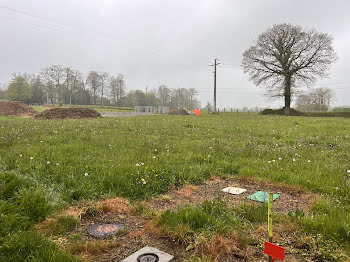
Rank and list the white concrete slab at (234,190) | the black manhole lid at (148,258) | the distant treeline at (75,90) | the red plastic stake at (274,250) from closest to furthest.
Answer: the red plastic stake at (274,250), the black manhole lid at (148,258), the white concrete slab at (234,190), the distant treeline at (75,90)

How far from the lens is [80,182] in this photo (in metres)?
4.61

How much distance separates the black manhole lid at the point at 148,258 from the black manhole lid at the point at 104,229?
69 cm

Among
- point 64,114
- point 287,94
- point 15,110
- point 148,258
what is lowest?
point 148,258

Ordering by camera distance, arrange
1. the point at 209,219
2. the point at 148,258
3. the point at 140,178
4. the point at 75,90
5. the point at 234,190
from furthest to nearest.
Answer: the point at 75,90
the point at 140,178
the point at 234,190
the point at 209,219
the point at 148,258

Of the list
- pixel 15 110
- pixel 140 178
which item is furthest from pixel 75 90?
pixel 140 178

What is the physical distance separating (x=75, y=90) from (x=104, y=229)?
10224 cm

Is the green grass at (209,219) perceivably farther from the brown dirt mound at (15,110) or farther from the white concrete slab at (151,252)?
the brown dirt mound at (15,110)

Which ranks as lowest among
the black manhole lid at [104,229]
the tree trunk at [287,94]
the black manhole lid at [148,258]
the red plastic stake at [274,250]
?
the black manhole lid at [148,258]

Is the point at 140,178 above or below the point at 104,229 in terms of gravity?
above

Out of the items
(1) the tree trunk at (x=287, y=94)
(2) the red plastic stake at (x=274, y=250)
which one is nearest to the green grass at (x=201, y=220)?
(2) the red plastic stake at (x=274, y=250)

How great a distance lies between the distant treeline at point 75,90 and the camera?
81713 millimetres

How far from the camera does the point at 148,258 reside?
2.66 meters

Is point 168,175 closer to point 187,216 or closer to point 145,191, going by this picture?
point 145,191

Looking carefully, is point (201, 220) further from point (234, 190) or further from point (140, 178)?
point (140, 178)
